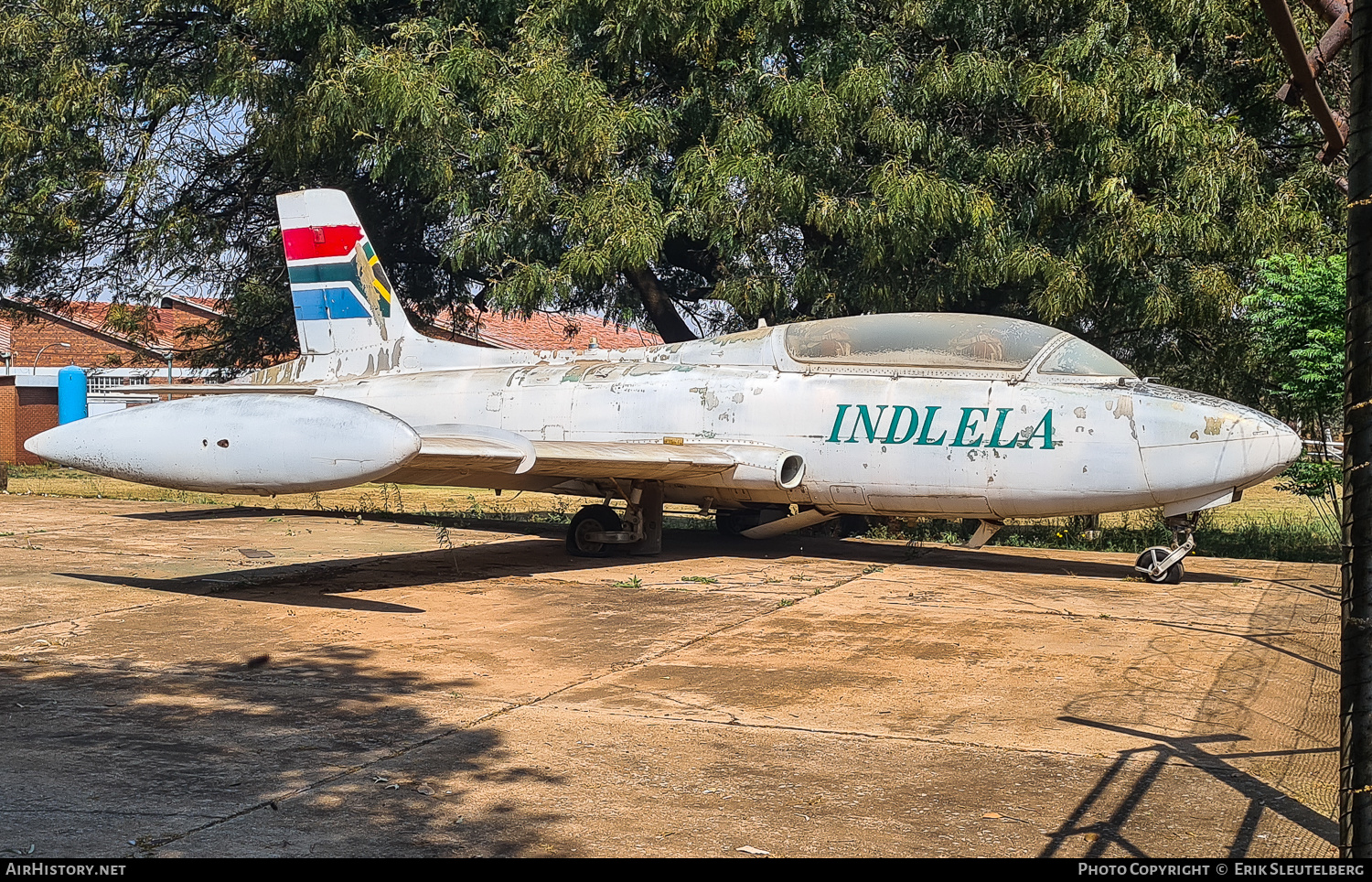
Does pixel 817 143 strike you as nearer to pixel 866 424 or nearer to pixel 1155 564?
pixel 866 424

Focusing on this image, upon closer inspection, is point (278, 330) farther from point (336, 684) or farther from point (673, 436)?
point (336, 684)

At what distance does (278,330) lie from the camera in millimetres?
21750

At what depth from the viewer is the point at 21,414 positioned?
30391 mm

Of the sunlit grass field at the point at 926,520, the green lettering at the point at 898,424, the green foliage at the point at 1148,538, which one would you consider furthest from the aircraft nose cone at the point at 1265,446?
the sunlit grass field at the point at 926,520

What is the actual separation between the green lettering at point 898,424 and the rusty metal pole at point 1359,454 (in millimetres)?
8048

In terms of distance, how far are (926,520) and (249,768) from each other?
39.3ft

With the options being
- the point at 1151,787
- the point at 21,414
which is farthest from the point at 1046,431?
the point at 21,414

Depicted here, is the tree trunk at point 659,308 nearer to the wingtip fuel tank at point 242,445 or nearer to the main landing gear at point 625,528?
the main landing gear at point 625,528

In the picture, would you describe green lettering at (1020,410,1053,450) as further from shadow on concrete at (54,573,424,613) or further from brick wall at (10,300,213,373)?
brick wall at (10,300,213,373)

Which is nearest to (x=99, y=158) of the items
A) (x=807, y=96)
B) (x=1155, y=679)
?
(x=807, y=96)

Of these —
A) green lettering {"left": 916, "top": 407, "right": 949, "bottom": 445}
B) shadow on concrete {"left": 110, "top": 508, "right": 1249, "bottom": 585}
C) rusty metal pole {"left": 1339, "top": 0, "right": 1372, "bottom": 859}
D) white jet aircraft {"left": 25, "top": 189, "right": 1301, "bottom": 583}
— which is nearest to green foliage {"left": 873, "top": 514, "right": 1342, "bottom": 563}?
shadow on concrete {"left": 110, "top": 508, "right": 1249, "bottom": 585}

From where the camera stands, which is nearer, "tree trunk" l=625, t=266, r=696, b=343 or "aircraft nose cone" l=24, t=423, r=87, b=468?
"aircraft nose cone" l=24, t=423, r=87, b=468

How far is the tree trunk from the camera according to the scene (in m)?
18.4
